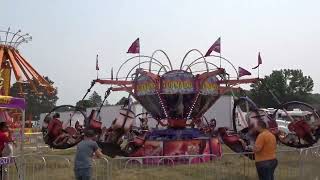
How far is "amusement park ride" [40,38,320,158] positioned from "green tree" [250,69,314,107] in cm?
7328

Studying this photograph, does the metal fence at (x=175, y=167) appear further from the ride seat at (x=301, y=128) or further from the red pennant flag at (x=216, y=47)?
the red pennant flag at (x=216, y=47)

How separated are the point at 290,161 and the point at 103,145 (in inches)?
327

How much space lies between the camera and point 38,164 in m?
12.0

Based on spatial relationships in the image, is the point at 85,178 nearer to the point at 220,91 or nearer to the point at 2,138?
the point at 2,138

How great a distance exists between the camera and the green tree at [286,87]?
307 ft

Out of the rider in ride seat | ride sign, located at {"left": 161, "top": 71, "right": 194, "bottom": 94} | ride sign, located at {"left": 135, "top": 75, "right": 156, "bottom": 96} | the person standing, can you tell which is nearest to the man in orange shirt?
the person standing

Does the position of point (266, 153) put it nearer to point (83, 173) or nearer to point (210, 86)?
point (83, 173)

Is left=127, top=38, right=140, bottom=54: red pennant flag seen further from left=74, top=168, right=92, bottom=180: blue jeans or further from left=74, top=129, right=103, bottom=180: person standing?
left=74, top=168, right=92, bottom=180: blue jeans

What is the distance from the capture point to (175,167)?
38.8ft

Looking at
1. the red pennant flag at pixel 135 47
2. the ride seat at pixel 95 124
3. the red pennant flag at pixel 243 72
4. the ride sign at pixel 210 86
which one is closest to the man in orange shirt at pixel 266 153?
the ride sign at pixel 210 86

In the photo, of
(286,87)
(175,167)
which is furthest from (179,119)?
(286,87)

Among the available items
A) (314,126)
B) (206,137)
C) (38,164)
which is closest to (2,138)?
(38,164)

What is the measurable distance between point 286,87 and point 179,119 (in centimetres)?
8395

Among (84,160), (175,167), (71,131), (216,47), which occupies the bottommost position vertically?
(175,167)
